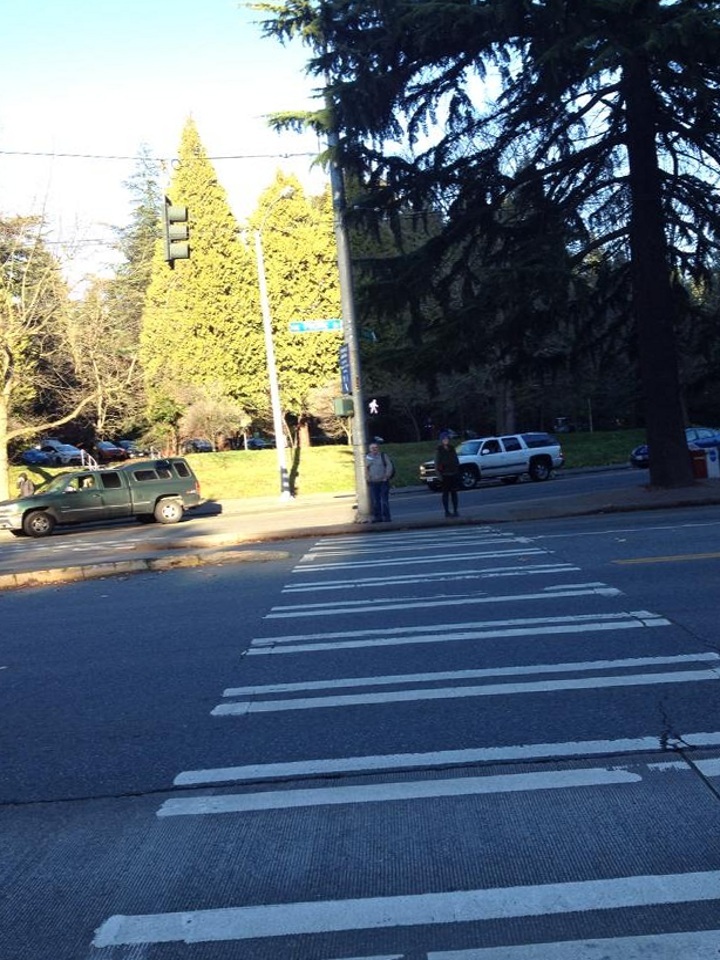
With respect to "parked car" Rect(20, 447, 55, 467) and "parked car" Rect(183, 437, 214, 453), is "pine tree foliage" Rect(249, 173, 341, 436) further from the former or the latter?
"parked car" Rect(20, 447, 55, 467)

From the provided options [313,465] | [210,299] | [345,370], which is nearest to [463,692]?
[345,370]

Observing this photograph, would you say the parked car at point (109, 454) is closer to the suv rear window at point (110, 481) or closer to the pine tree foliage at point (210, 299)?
the pine tree foliage at point (210, 299)

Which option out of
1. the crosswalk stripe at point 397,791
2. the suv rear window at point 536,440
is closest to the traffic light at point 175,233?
the crosswalk stripe at point 397,791

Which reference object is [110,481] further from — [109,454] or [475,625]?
[109,454]

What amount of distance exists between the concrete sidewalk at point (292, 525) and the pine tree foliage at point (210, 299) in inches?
848

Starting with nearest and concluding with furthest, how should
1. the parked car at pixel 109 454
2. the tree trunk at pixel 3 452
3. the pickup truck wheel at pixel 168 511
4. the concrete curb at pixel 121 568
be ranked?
the concrete curb at pixel 121 568, the pickup truck wheel at pixel 168 511, the tree trunk at pixel 3 452, the parked car at pixel 109 454

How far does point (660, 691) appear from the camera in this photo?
6.40 m

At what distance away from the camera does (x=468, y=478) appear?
35812 mm

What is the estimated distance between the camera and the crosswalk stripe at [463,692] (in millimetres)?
6566

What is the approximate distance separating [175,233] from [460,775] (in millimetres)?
11604

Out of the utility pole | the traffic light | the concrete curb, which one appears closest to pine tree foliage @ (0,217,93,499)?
the utility pole

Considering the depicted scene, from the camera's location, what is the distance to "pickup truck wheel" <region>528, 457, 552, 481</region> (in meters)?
36.8

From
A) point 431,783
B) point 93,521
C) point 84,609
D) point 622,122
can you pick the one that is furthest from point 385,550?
point 93,521

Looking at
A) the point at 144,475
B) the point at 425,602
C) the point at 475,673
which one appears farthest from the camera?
the point at 144,475
